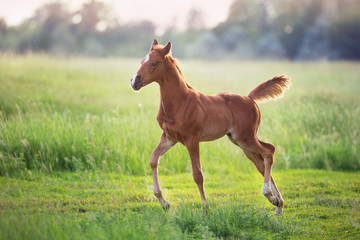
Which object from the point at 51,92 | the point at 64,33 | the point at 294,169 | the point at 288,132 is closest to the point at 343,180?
the point at 294,169

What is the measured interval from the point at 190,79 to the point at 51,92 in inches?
323

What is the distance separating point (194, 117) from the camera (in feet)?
17.4

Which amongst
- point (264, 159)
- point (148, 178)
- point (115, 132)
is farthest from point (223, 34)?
point (264, 159)

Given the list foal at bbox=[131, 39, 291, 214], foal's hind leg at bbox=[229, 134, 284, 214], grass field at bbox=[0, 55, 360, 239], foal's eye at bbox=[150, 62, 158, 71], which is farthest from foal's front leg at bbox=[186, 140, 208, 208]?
foal's eye at bbox=[150, 62, 158, 71]

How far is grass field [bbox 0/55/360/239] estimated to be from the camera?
5065 millimetres

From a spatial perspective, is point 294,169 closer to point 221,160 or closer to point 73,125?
point 221,160

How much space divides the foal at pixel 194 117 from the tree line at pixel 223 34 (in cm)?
3214

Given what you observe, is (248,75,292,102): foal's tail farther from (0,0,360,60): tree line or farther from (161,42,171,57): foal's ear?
(0,0,360,60): tree line

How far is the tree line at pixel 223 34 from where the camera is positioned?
37.8m

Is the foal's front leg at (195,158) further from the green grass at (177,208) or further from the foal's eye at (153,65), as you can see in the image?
the foal's eye at (153,65)

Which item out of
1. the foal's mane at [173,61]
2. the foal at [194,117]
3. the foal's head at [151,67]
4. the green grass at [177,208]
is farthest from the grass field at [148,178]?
the foal's mane at [173,61]

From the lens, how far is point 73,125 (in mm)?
9117

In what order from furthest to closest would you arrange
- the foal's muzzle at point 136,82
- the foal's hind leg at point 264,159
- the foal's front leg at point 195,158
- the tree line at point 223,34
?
the tree line at point 223,34
the foal's hind leg at point 264,159
the foal's front leg at point 195,158
the foal's muzzle at point 136,82

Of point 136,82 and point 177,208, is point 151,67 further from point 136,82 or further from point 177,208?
point 177,208
